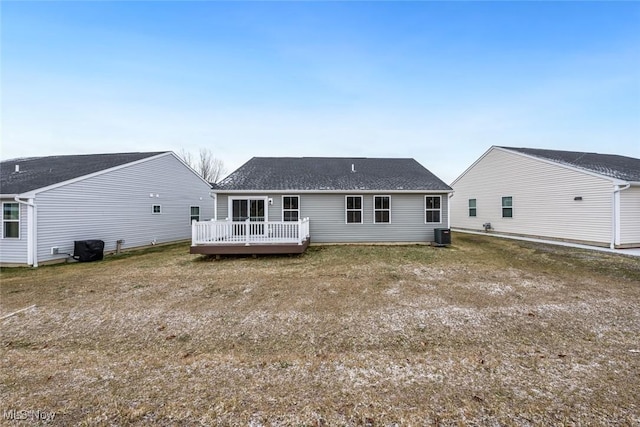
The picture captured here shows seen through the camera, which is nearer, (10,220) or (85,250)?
(10,220)

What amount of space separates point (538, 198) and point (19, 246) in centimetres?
2277

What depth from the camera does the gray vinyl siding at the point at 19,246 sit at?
29.4ft

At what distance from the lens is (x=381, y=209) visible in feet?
40.4

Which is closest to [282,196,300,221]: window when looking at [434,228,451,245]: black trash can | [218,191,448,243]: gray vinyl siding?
[218,191,448,243]: gray vinyl siding

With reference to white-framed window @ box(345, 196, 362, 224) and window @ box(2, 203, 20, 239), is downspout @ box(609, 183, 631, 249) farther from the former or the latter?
window @ box(2, 203, 20, 239)

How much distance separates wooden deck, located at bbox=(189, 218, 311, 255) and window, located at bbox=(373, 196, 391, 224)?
12.9 feet

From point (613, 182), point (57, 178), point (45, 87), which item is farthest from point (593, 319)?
point (45, 87)

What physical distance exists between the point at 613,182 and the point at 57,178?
74.3 feet

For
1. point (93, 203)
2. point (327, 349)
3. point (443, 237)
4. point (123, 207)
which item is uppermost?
point (93, 203)

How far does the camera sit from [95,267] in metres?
8.78

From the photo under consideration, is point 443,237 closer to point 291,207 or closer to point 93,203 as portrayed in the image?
point 291,207

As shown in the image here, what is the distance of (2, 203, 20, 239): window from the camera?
29.7 feet

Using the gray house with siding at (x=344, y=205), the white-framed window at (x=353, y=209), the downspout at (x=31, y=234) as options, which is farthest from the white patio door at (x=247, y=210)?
the downspout at (x=31, y=234)

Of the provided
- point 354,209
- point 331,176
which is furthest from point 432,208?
point 331,176
